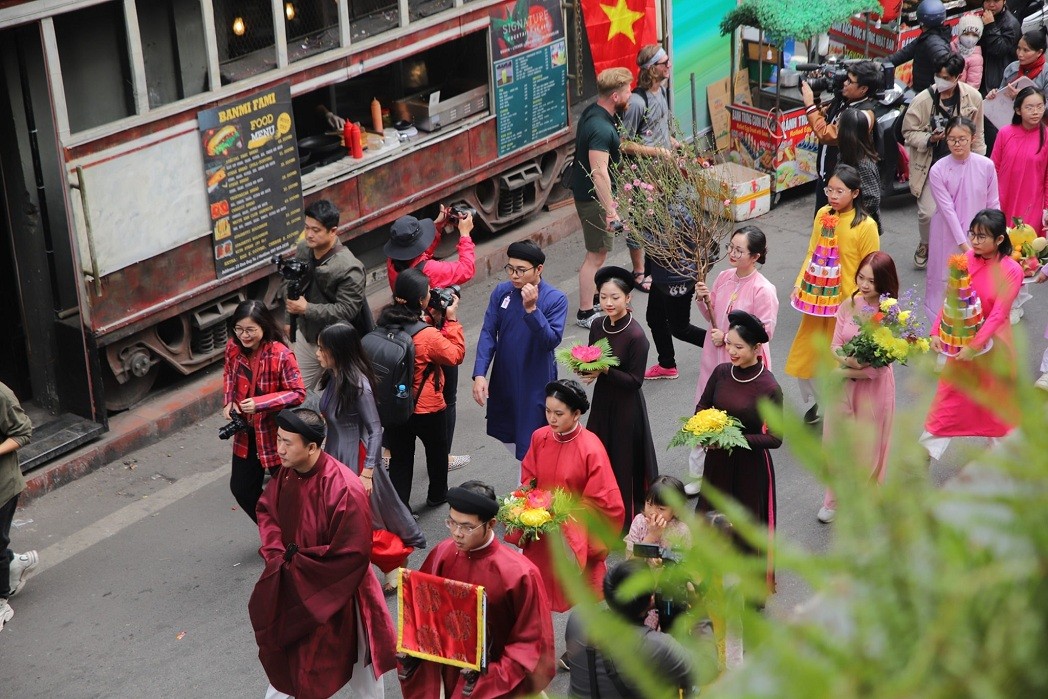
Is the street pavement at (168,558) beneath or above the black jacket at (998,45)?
beneath

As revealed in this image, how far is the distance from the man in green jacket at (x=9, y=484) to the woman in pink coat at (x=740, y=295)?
3.79m

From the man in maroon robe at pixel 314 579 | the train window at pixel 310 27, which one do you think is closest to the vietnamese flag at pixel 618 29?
the train window at pixel 310 27

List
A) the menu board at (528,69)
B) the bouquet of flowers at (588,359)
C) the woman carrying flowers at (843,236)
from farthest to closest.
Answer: the menu board at (528,69) → the woman carrying flowers at (843,236) → the bouquet of flowers at (588,359)

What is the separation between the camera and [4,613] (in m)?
7.20

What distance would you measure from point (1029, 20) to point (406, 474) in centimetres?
1060

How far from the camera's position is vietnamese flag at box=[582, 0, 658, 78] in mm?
11953

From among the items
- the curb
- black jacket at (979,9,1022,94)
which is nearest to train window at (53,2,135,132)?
the curb

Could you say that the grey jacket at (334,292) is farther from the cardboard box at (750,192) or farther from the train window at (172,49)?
the cardboard box at (750,192)

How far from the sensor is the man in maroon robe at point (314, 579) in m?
5.66

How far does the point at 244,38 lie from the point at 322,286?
2638 millimetres

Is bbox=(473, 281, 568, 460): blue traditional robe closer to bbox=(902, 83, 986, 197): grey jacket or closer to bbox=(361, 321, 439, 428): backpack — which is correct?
bbox=(361, 321, 439, 428): backpack

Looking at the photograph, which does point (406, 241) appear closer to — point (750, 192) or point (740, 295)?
point (740, 295)

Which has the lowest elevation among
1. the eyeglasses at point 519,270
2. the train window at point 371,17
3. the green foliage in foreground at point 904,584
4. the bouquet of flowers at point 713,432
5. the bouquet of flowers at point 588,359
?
the bouquet of flowers at point 713,432

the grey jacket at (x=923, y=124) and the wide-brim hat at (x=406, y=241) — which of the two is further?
the grey jacket at (x=923, y=124)
